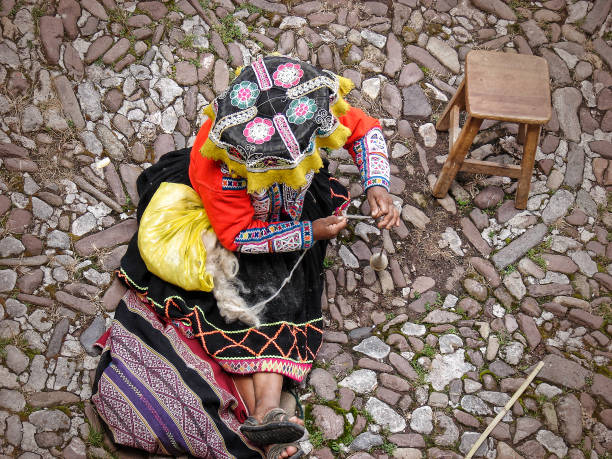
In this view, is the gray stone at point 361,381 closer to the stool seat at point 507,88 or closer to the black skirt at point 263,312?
the black skirt at point 263,312

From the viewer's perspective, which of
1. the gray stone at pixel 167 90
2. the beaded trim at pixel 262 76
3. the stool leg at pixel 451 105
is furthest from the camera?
the gray stone at pixel 167 90

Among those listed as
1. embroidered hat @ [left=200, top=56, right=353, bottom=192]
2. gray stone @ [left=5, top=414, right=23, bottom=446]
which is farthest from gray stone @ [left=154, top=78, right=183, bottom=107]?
gray stone @ [left=5, top=414, right=23, bottom=446]

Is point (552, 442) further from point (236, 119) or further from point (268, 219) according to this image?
point (236, 119)

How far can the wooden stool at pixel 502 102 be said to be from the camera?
3223mm

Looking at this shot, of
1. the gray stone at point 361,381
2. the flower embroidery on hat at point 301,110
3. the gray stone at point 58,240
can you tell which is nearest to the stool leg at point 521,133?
the gray stone at point 361,381

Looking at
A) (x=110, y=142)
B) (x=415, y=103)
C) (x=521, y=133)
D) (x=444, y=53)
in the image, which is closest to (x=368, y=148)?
(x=415, y=103)

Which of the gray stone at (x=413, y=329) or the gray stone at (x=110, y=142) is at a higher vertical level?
the gray stone at (x=110, y=142)

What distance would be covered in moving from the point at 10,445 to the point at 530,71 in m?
3.43

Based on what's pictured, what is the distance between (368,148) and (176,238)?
1112mm

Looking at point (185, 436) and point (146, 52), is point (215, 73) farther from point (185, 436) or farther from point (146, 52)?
point (185, 436)

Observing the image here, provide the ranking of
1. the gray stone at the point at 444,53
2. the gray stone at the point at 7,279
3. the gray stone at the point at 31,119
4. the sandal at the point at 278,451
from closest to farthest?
the sandal at the point at 278,451
the gray stone at the point at 7,279
the gray stone at the point at 31,119
the gray stone at the point at 444,53

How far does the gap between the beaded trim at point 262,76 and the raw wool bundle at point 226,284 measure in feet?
3.02

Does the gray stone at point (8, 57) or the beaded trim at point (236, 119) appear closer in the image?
the beaded trim at point (236, 119)

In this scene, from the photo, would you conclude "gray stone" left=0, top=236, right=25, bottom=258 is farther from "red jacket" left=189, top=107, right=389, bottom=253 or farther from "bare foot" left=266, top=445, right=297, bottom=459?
"bare foot" left=266, top=445, right=297, bottom=459
